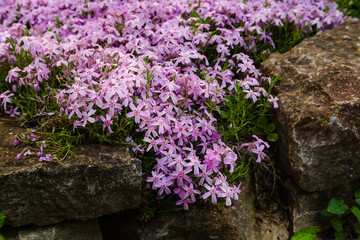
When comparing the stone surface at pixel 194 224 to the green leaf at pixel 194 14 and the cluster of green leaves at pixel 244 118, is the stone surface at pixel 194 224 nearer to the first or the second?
the cluster of green leaves at pixel 244 118

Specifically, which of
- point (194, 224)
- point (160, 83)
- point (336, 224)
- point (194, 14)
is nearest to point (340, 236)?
point (336, 224)

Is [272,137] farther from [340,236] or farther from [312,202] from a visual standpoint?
[340,236]

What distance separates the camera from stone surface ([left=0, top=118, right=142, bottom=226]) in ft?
8.55

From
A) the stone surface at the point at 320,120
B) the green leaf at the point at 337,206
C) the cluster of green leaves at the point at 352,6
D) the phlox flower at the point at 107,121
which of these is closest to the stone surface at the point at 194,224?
the stone surface at the point at 320,120

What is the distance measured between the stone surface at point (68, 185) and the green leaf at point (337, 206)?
161cm

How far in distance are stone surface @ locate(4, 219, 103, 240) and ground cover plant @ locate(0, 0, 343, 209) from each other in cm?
60

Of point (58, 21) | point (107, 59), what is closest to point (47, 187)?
point (107, 59)

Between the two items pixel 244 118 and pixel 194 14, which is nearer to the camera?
pixel 244 118

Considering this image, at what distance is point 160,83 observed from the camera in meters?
3.08

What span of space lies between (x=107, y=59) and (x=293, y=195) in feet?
6.92

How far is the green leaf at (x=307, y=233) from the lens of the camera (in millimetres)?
3084

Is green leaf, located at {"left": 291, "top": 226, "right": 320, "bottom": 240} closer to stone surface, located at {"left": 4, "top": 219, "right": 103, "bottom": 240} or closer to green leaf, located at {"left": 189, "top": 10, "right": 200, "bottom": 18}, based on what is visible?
stone surface, located at {"left": 4, "top": 219, "right": 103, "bottom": 240}

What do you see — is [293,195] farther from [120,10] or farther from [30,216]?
[120,10]

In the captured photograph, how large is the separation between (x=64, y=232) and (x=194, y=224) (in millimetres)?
1051
